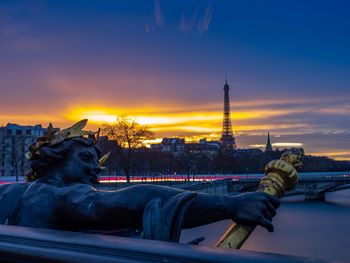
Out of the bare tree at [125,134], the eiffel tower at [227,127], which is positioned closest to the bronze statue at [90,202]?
the bare tree at [125,134]

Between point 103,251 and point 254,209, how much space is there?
36.7 inches

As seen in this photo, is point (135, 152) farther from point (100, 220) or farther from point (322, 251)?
point (100, 220)

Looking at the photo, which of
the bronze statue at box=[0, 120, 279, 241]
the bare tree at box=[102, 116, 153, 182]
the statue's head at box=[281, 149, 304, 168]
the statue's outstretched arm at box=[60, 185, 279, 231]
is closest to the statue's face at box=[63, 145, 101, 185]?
the bronze statue at box=[0, 120, 279, 241]

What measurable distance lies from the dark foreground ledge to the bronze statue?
67 centimetres

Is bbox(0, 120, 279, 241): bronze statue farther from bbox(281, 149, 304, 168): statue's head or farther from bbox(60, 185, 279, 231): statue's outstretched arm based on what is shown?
bbox(281, 149, 304, 168): statue's head

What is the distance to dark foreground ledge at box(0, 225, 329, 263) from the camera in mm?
1252

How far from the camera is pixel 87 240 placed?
1.56m

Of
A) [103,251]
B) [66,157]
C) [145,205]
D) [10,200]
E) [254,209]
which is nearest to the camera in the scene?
[103,251]

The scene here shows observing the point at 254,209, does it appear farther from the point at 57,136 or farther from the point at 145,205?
the point at 57,136

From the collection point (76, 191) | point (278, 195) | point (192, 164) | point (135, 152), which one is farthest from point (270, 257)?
point (192, 164)

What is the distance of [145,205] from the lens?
7.68 feet

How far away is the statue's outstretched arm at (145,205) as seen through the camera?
7.17 ft

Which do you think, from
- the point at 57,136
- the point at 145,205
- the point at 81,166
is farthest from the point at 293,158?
the point at 57,136

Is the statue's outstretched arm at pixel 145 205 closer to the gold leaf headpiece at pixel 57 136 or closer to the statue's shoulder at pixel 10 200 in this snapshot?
the statue's shoulder at pixel 10 200
